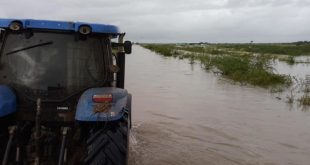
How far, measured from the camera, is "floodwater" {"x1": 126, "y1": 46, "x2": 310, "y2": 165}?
7512 millimetres

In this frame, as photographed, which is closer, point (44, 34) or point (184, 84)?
point (44, 34)

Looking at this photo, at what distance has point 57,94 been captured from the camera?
14.3 ft

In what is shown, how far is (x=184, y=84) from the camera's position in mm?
18141

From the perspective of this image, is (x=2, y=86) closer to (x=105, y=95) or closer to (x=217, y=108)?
(x=105, y=95)

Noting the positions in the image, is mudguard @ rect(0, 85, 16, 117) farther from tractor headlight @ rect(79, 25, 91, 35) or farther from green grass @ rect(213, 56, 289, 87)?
green grass @ rect(213, 56, 289, 87)

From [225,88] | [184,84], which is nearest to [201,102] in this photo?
[225,88]

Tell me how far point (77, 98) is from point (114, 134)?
0.76 m

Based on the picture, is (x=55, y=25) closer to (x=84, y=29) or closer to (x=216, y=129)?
(x=84, y=29)

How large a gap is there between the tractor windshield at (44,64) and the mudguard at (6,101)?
0.14 metres

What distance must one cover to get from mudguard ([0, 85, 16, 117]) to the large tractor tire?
2.57ft

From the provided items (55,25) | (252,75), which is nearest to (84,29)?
(55,25)

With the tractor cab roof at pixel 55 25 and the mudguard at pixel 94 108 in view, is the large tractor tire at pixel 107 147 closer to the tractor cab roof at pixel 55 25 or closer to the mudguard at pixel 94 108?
the mudguard at pixel 94 108

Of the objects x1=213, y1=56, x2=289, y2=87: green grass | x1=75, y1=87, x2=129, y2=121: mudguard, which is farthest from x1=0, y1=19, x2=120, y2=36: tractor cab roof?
x1=213, y1=56, x2=289, y2=87: green grass

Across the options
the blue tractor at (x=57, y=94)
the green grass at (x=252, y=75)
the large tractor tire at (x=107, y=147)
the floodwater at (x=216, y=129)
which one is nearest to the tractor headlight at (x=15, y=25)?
the blue tractor at (x=57, y=94)
